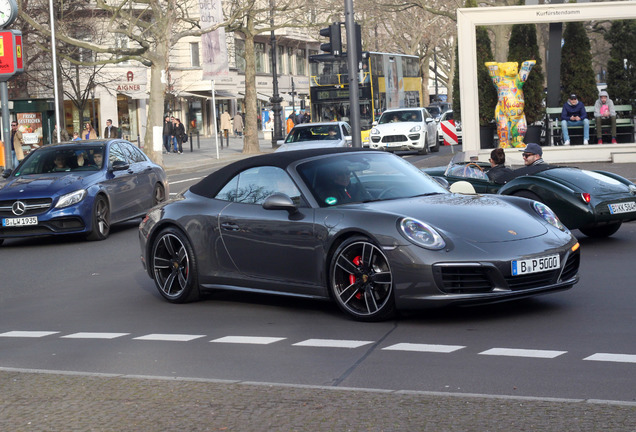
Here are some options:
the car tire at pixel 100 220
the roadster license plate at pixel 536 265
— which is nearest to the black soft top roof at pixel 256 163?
the roadster license plate at pixel 536 265

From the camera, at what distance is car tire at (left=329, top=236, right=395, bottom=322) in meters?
8.25

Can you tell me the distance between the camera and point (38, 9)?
49719 mm

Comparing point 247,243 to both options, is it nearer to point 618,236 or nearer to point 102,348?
point 102,348

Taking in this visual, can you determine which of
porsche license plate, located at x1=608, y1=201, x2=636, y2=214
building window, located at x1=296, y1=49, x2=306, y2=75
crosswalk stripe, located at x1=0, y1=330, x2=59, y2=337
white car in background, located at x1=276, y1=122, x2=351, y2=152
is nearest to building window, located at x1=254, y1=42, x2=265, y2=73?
building window, located at x1=296, y1=49, x2=306, y2=75

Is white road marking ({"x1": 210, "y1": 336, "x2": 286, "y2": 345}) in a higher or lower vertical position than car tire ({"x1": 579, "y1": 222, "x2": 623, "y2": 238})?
lower

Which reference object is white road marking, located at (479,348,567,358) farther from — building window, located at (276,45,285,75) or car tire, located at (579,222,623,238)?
building window, located at (276,45,285,75)

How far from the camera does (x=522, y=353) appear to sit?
6.96m

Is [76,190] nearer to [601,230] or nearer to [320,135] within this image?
[601,230]

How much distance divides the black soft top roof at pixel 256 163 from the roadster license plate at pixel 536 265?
6.86ft

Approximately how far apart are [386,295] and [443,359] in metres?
1.42

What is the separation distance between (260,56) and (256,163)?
79.2m

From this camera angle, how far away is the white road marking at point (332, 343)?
7.53 metres

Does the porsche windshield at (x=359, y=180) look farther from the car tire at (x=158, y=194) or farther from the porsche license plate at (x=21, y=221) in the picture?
the car tire at (x=158, y=194)

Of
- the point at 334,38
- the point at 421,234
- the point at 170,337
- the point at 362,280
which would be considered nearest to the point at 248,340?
the point at 170,337
